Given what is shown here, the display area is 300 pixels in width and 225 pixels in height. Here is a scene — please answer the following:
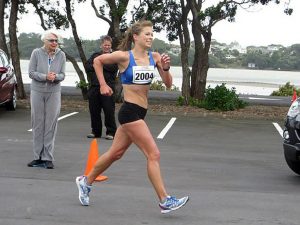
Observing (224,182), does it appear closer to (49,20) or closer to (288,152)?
(288,152)

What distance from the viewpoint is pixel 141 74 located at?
254 inches

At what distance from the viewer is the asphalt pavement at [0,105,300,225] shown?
615cm

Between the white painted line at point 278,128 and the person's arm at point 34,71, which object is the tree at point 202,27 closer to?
the white painted line at point 278,128

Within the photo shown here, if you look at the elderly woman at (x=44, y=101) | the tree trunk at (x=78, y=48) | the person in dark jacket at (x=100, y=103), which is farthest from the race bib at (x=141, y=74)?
the tree trunk at (x=78, y=48)

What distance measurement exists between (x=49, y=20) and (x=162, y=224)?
16.7 m

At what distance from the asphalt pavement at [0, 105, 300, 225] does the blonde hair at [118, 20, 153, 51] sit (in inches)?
60.7

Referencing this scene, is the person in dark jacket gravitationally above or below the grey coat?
below

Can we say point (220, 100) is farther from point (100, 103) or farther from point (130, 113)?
point (130, 113)

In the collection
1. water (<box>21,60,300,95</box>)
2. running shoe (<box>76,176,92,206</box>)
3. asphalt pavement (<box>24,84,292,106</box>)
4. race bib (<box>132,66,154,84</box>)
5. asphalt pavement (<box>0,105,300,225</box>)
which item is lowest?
water (<box>21,60,300,95</box>)

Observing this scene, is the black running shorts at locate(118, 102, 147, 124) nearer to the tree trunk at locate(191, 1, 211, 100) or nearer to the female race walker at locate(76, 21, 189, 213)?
the female race walker at locate(76, 21, 189, 213)

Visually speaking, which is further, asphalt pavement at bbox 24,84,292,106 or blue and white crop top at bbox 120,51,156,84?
asphalt pavement at bbox 24,84,292,106

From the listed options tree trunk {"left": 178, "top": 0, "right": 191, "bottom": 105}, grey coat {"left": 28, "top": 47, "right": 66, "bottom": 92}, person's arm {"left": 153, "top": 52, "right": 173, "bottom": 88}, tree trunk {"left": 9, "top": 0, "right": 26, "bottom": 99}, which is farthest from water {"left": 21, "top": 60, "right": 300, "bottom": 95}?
person's arm {"left": 153, "top": 52, "right": 173, "bottom": 88}

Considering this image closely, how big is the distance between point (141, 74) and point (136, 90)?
0.52 ft

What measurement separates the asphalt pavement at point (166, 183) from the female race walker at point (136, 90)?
358 millimetres
